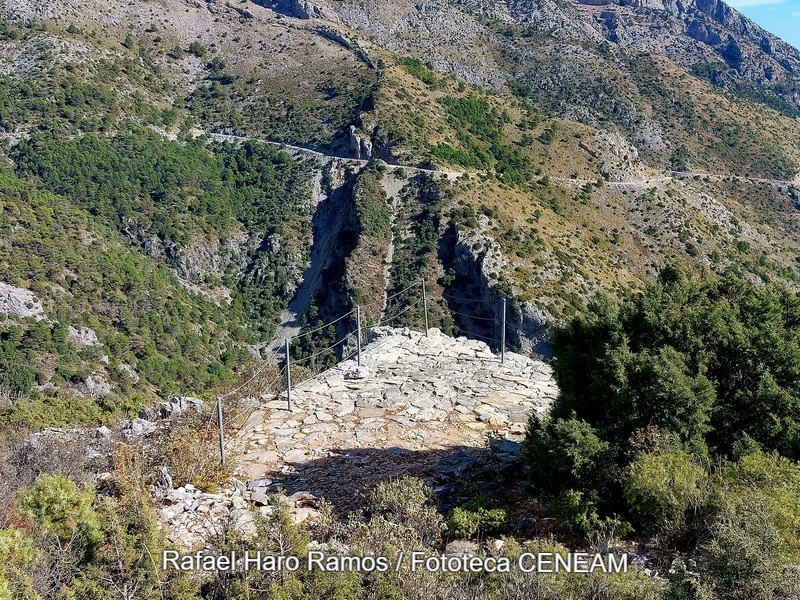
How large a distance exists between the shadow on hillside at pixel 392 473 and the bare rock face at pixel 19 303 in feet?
88.1

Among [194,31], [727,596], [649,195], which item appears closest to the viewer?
[727,596]

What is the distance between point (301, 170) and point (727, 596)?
173 ft

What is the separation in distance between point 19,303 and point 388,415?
2674cm

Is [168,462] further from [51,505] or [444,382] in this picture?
[444,382]

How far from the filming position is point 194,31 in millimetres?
71812

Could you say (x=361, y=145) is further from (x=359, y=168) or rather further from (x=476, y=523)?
(x=476, y=523)

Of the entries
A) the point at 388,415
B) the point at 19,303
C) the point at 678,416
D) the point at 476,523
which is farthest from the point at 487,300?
the point at 476,523

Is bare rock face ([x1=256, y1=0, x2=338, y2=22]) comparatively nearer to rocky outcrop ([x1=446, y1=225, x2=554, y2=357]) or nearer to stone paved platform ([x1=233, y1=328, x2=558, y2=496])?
rocky outcrop ([x1=446, y1=225, x2=554, y2=357])

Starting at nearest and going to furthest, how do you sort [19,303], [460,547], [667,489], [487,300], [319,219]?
[667,489]
[460,547]
[19,303]
[487,300]
[319,219]

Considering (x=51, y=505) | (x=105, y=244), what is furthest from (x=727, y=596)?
(x=105, y=244)

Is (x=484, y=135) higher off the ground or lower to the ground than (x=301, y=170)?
higher

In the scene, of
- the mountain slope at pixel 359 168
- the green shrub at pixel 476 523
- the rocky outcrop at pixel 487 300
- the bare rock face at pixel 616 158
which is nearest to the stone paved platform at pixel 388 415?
the green shrub at pixel 476 523

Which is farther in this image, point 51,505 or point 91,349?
point 91,349

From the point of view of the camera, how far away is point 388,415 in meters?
9.57
